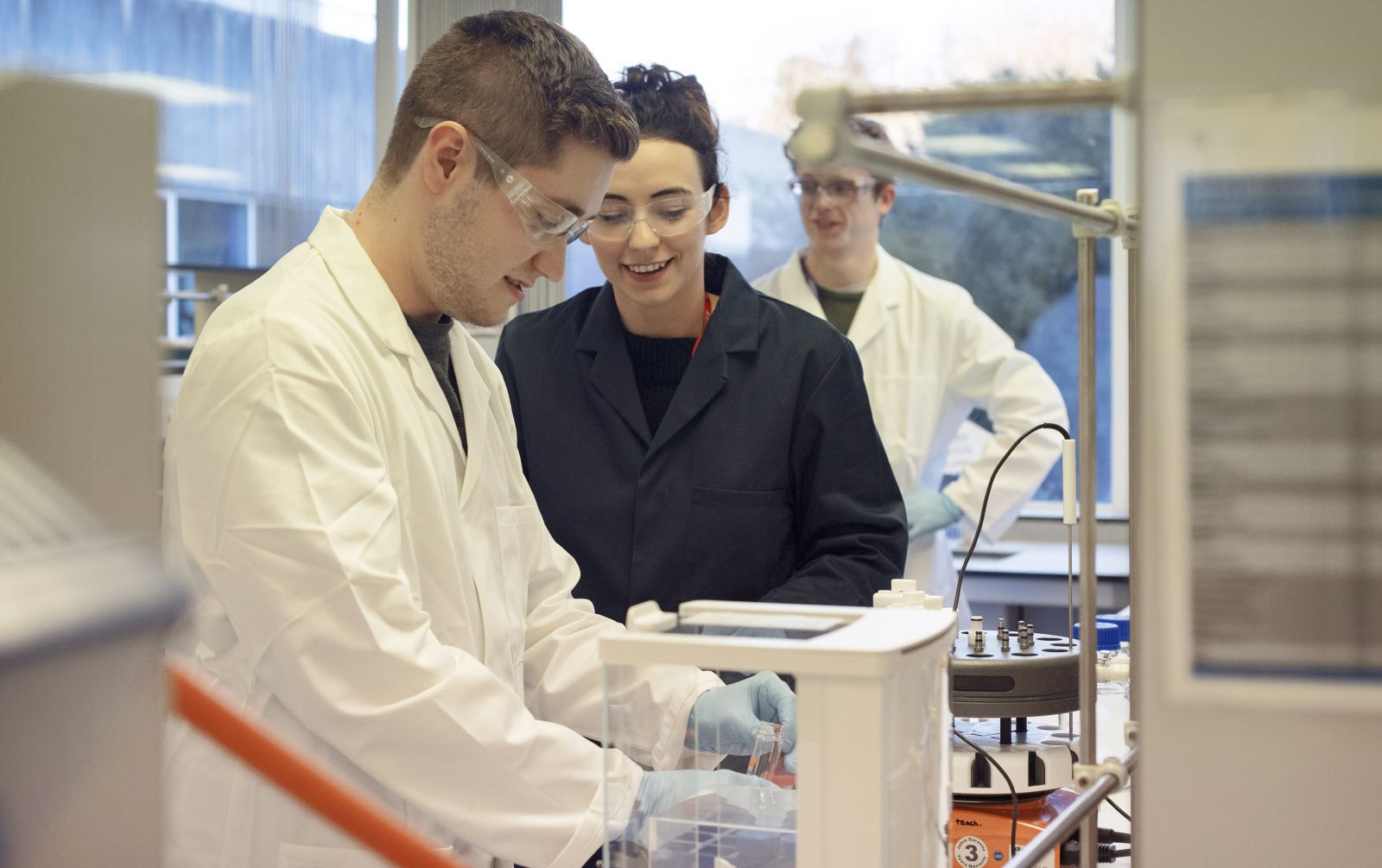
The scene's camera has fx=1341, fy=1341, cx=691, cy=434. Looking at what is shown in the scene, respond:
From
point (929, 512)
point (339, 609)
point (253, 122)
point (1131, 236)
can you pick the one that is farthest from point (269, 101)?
point (1131, 236)

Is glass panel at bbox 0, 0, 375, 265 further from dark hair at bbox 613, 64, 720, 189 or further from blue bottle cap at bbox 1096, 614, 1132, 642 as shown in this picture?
blue bottle cap at bbox 1096, 614, 1132, 642

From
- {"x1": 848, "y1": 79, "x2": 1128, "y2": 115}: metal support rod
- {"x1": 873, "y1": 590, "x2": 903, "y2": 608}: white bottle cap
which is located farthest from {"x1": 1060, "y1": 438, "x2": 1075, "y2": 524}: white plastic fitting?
{"x1": 848, "y1": 79, "x2": 1128, "y2": 115}: metal support rod

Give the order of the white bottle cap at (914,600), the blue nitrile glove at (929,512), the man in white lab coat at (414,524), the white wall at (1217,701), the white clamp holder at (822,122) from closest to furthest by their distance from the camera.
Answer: the white wall at (1217,701) → the white clamp holder at (822,122) → the white bottle cap at (914,600) → the man in white lab coat at (414,524) → the blue nitrile glove at (929,512)

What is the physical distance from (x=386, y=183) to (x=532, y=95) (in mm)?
191

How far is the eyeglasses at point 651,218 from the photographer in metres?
1.76

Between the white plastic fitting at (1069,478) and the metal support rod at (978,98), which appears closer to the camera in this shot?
the metal support rod at (978,98)

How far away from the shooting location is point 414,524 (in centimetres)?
128

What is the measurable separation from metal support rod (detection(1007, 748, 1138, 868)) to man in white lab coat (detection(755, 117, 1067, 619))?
6.72 ft

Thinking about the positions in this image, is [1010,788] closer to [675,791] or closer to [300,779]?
[675,791]

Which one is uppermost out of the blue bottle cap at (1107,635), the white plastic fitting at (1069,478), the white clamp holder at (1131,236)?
the white clamp holder at (1131,236)

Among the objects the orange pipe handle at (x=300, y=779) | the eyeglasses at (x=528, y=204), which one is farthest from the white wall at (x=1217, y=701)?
the eyeglasses at (x=528, y=204)

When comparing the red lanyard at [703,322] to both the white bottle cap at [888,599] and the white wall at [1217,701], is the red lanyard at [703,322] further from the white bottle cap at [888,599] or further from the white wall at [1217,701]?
the white wall at [1217,701]

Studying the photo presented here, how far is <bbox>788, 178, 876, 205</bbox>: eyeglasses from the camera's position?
10.1ft

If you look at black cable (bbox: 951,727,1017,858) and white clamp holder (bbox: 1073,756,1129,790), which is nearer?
white clamp holder (bbox: 1073,756,1129,790)
